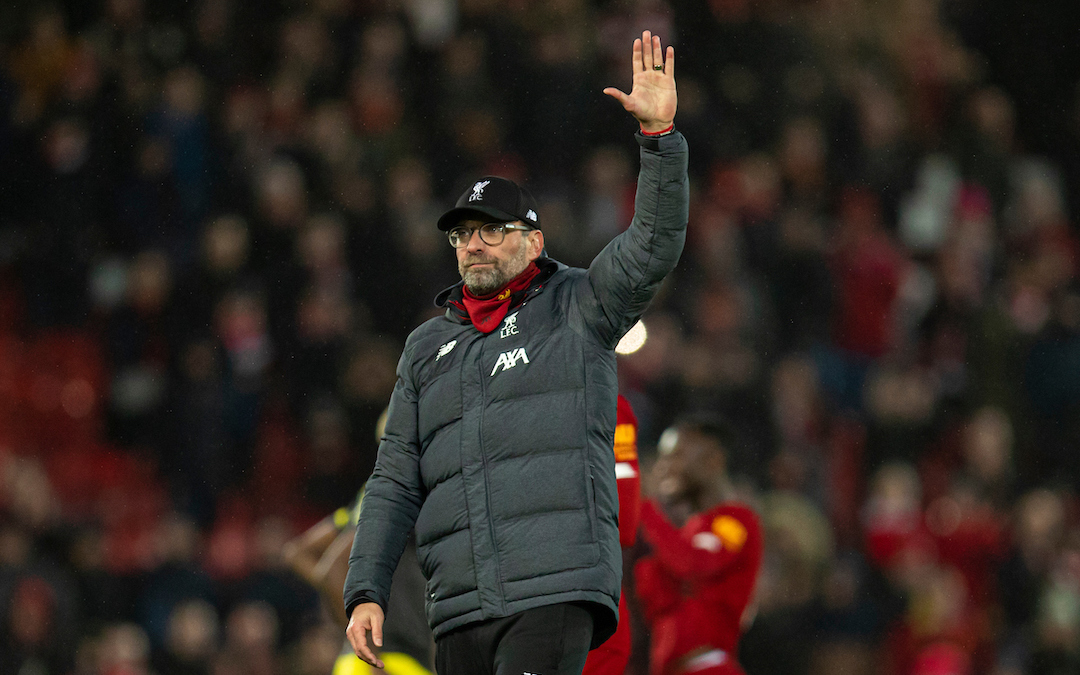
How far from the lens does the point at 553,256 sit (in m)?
10.5

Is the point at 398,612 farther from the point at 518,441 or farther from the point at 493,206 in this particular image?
the point at 493,206

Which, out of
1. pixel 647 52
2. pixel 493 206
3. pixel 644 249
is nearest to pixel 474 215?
pixel 493 206

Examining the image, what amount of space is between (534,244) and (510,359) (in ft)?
1.38

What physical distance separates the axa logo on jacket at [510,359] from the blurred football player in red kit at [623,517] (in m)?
0.92

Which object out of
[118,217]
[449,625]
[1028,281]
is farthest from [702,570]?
[118,217]

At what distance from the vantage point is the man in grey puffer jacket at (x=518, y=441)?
3.63m

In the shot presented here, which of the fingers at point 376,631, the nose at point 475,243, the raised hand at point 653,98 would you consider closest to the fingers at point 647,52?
the raised hand at point 653,98

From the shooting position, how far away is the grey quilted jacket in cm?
364

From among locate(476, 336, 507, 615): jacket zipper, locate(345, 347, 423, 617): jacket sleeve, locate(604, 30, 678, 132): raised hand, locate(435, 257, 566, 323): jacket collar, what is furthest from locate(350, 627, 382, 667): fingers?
locate(604, 30, 678, 132): raised hand

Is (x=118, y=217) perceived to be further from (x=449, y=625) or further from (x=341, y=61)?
(x=449, y=625)

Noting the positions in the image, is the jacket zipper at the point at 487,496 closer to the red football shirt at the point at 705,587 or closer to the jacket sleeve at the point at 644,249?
the jacket sleeve at the point at 644,249

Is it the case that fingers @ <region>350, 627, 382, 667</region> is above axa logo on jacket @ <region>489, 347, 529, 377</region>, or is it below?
below

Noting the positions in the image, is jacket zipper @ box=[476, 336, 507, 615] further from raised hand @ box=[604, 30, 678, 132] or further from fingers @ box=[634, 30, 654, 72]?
fingers @ box=[634, 30, 654, 72]

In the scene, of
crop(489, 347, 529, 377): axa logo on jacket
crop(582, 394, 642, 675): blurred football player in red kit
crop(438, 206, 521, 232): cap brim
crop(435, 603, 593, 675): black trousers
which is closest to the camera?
crop(435, 603, 593, 675): black trousers
